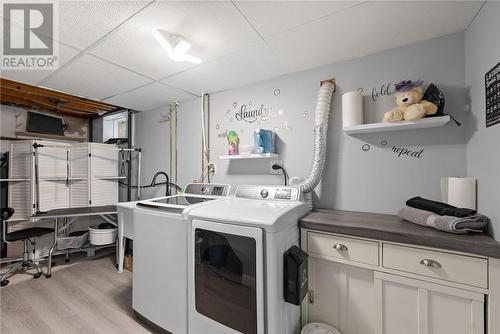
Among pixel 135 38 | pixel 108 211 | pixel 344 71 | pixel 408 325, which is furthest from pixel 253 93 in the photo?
pixel 108 211

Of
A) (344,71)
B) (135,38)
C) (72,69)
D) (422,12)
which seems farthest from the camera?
(72,69)

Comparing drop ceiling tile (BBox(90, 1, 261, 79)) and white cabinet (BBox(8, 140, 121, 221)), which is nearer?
drop ceiling tile (BBox(90, 1, 261, 79))

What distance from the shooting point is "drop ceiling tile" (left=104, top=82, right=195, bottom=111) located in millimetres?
2490

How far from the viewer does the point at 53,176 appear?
2.99 m

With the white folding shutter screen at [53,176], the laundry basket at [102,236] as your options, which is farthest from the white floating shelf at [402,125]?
the white folding shutter screen at [53,176]

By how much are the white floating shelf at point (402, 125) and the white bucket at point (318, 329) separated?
1378 mm

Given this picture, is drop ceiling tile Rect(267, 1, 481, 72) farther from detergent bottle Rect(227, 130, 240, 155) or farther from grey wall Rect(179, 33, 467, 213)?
detergent bottle Rect(227, 130, 240, 155)

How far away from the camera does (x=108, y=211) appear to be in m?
2.90

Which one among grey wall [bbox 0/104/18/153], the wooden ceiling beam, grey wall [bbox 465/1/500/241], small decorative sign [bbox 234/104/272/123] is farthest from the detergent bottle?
grey wall [bbox 0/104/18/153]

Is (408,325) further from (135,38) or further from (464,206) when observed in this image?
(135,38)

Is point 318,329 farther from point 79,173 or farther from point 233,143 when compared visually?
point 79,173

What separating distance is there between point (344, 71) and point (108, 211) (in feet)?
10.9

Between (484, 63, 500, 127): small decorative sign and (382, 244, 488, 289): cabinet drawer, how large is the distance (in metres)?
0.70

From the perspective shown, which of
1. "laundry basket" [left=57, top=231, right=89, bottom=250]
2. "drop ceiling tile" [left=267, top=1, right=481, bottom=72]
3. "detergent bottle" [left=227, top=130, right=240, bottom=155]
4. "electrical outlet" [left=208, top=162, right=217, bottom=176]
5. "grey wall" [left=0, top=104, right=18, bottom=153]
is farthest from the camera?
"grey wall" [left=0, top=104, right=18, bottom=153]
